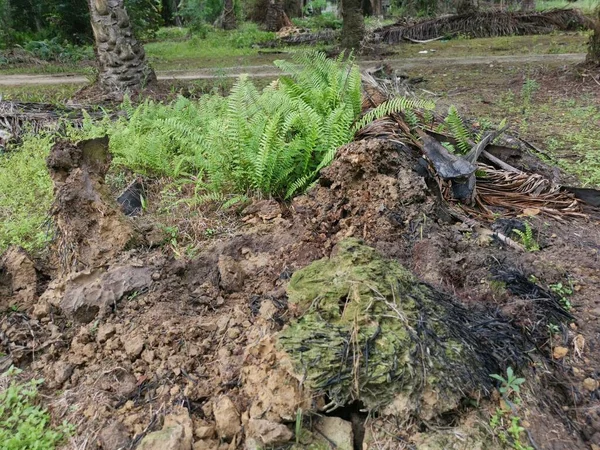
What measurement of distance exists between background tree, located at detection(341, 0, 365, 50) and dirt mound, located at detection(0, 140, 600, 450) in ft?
29.9

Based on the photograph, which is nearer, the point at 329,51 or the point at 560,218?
the point at 560,218

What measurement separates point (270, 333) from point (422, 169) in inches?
70.9

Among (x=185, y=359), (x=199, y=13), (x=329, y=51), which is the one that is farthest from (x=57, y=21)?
(x=185, y=359)

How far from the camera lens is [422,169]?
3.29 metres

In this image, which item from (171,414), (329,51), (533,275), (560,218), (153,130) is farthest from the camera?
(329,51)

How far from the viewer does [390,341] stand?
73.7 inches

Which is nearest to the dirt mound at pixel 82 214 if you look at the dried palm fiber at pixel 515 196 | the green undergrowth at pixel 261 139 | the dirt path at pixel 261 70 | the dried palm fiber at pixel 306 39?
the green undergrowth at pixel 261 139

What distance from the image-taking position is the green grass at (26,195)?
354 cm

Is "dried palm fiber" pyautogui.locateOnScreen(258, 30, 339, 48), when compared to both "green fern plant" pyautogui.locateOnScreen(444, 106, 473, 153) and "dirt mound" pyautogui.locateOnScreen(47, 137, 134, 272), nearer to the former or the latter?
"green fern plant" pyautogui.locateOnScreen(444, 106, 473, 153)

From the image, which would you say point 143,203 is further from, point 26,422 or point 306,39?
point 306,39

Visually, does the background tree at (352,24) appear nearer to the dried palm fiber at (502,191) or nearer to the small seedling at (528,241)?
the dried palm fiber at (502,191)

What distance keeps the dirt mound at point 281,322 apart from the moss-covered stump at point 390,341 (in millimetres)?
10

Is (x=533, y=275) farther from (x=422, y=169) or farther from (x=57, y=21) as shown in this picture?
(x=57, y=21)

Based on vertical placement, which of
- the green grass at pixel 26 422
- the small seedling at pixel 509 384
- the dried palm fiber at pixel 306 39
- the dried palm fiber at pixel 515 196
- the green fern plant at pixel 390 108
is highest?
the dried palm fiber at pixel 306 39
